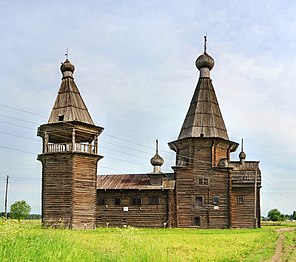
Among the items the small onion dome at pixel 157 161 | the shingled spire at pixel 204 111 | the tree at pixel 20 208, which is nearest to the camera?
the shingled spire at pixel 204 111

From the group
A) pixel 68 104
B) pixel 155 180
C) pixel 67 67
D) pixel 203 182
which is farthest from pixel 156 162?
pixel 67 67

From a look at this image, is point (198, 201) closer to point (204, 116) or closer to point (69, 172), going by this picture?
point (204, 116)

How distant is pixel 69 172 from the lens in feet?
117

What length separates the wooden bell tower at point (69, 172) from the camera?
35.6 meters

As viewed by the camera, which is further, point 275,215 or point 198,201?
point 275,215

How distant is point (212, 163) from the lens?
4159cm

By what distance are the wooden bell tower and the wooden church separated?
74 mm

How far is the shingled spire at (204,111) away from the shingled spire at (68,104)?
9612mm

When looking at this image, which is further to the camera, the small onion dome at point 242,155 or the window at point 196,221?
the small onion dome at point 242,155

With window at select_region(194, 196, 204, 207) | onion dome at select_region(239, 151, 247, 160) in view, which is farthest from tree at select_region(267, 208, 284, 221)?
window at select_region(194, 196, 204, 207)

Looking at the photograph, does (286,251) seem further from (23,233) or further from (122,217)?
(122,217)

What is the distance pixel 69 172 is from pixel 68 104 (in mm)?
5896

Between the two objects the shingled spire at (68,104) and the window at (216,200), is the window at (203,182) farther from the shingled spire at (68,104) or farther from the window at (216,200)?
the shingled spire at (68,104)

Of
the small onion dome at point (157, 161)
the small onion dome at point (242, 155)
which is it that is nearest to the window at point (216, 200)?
the small onion dome at point (157, 161)
